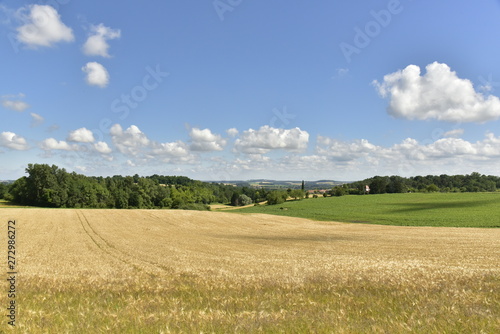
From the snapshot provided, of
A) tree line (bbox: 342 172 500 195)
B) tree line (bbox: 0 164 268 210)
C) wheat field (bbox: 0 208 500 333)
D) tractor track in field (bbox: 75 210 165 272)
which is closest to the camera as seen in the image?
wheat field (bbox: 0 208 500 333)

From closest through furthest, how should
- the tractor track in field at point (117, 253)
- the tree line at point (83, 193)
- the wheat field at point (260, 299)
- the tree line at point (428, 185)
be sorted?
the wheat field at point (260, 299), the tractor track in field at point (117, 253), the tree line at point (83, 193), the tree line at point (428, 185)

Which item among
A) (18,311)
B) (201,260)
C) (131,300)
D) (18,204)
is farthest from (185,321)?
(18,204)

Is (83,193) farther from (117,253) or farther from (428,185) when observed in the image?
(428,185)

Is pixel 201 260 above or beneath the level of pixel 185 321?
beneath

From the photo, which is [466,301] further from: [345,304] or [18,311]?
[18,311]

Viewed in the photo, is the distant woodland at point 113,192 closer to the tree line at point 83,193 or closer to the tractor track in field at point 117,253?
the tree line at point 83,193

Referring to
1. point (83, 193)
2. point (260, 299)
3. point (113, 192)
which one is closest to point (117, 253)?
point (260, 299)

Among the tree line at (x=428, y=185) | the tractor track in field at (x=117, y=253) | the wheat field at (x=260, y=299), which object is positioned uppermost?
the tree line at (x=428, y=185)

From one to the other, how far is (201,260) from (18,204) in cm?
11580

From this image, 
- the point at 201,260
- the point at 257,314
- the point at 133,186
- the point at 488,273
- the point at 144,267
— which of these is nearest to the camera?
the point at 257,314

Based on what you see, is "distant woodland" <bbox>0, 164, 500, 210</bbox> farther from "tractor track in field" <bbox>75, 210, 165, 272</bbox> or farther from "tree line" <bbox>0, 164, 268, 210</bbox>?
"tractor track in field" <bbox>75, 210, 165, 272</bbox>

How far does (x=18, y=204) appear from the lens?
107 metres

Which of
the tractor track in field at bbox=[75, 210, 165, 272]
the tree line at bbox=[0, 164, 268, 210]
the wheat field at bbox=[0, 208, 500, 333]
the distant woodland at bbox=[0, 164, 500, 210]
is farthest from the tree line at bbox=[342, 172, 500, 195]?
the wheat field at bbox=[0, 208, 500, 333]

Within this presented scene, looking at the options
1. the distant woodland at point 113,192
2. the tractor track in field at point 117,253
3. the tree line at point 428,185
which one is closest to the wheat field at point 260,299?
the tractor track in field at point 117,253
